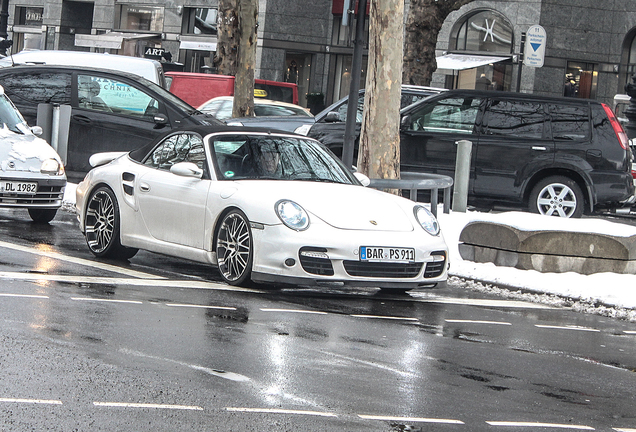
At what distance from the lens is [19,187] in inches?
461

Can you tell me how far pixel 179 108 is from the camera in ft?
51.9

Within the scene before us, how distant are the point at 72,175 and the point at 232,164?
747cm

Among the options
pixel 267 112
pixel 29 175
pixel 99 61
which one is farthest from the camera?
pixel 267 112

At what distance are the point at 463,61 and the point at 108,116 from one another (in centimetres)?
2396

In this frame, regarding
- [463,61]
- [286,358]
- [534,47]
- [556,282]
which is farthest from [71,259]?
[463,61]

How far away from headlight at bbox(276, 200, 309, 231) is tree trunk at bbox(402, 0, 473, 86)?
18.0 metres

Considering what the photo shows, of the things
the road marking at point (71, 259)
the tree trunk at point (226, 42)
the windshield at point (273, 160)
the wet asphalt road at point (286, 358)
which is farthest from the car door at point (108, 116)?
the tree trunk at point (226, 42)

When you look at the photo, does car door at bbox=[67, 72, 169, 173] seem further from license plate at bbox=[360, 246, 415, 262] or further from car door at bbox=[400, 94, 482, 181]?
license plate at bbox=[360, 246, 415, 262]

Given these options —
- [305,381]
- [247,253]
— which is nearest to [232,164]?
[247,253]

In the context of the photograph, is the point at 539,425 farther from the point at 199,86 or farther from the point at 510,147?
the point at 199,86

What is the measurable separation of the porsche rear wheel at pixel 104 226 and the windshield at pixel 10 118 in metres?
2.80

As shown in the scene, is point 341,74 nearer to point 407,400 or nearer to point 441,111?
point 441,111

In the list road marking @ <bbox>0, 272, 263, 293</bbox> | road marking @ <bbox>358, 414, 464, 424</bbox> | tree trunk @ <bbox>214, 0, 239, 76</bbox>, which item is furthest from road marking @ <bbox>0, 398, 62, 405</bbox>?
tree trunk @ <bbox>214, 0, 239, 76</bbox>

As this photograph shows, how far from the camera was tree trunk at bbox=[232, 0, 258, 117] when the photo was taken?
21094 mm
